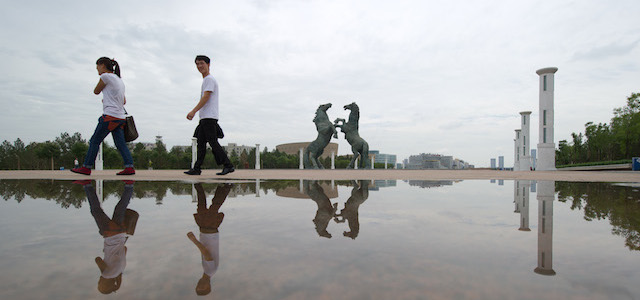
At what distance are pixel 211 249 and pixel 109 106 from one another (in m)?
5.44

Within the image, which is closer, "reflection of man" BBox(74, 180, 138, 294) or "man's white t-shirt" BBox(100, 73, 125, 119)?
"reflection of man" BBox(74, 180, 138, 294)

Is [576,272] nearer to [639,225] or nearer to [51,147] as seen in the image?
[639,225]

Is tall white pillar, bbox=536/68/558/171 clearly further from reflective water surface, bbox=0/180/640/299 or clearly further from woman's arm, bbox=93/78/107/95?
woman's arm, bbox=93/78/107/95

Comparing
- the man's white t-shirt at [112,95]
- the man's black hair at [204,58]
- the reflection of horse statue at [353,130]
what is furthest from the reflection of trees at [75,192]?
the reflection of horse statue at [353,130]

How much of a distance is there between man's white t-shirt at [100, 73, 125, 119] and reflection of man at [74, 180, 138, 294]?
3.68 m

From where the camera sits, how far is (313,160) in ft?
58.6

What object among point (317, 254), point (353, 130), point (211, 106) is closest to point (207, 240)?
point (317, 254)

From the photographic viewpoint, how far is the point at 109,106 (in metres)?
5.55

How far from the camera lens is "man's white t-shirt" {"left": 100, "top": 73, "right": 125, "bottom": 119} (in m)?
5.45

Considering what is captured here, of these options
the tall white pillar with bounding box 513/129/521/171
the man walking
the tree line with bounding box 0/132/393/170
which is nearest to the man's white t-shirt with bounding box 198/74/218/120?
→ the man walking

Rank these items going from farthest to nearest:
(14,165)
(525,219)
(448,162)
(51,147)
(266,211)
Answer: (448,162), (14,165), (51,147), (266,211), (525,219)

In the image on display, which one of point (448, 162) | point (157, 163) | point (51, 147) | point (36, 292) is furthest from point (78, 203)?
point (448, 162)

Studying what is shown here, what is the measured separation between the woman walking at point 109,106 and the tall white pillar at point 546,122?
883 inches

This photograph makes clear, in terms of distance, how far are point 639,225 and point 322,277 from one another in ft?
6.18
